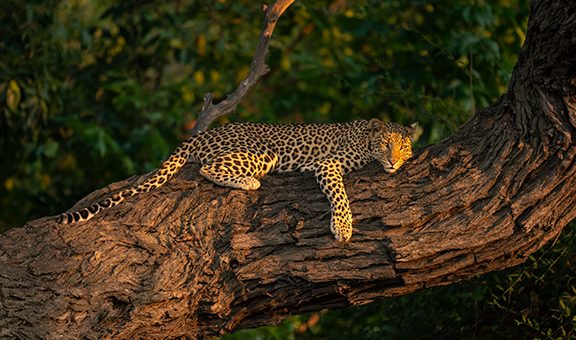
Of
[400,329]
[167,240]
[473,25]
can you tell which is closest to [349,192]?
[167,240]

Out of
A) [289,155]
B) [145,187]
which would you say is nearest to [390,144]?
[289,155]

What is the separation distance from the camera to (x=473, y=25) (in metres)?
14.1

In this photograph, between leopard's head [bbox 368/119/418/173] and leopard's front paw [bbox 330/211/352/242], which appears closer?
leopard's front paw [bbox 330/211/352/242]

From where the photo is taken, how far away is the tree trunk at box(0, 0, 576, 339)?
288 inches

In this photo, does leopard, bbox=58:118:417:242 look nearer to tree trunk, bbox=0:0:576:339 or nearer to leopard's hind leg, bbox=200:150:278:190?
leopard's hind leg, bbox=200:150:278:190

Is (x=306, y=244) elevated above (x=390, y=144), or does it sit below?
below

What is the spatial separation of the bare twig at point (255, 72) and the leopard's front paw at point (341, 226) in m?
1.81

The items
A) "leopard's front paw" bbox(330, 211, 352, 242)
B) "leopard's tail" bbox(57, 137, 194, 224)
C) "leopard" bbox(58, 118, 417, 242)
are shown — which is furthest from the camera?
"leopard" bbox(58, 118, 417, 242)

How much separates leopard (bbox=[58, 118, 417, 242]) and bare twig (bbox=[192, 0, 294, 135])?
15cm

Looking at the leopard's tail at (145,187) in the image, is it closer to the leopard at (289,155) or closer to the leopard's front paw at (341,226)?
the leopard at (289,155)

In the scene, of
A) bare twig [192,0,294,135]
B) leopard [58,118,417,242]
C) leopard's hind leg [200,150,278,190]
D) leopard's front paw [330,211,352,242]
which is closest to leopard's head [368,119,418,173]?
leopard [58,118,417,242]

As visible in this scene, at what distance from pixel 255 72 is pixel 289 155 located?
29.7 inches

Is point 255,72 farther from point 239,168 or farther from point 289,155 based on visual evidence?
point 239,168

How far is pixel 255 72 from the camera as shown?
354 inches
